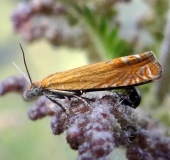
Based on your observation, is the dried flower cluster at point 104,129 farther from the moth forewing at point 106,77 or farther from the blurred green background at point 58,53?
the blurred green background at point 58,53

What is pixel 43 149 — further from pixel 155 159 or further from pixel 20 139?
pixel 155 159

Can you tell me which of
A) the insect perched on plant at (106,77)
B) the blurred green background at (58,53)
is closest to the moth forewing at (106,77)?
the insect perched on plant at (106,77)

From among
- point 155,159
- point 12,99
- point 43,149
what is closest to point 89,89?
point 155,159

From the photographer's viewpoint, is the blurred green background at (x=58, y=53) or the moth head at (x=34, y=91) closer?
the moth head at (x=34, y=91)

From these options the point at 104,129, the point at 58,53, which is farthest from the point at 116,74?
the point at 58,53

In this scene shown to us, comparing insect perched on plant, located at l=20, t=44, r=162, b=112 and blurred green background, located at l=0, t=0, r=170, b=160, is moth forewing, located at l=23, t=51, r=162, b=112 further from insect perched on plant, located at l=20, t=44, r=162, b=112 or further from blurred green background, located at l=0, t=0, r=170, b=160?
blurred green background, located at l=0, t=0, r=170, b=160

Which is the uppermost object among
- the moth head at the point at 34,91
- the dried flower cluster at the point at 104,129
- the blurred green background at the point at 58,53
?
the blurred green background at the point at 58,53

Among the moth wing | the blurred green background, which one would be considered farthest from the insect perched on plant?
the blurred green background
